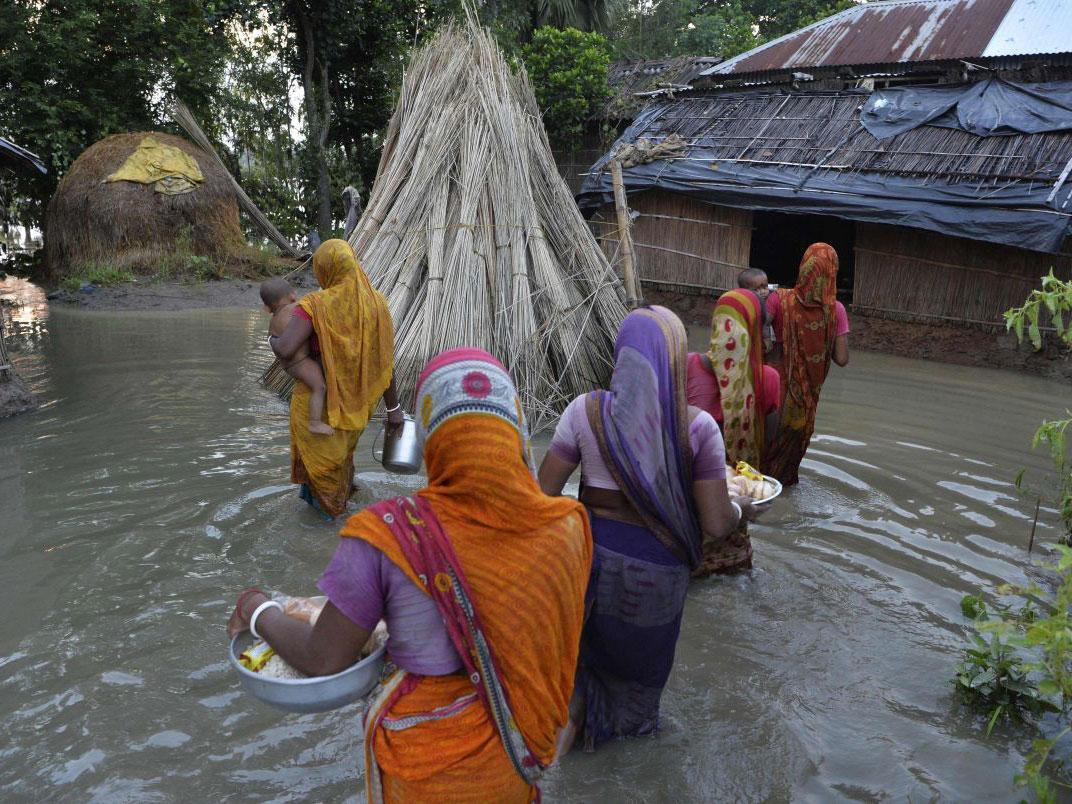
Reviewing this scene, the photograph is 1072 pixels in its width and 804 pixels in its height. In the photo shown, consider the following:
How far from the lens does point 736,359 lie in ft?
13.4

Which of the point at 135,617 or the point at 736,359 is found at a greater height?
the point at 736,359

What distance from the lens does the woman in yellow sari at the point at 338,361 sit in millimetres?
4105

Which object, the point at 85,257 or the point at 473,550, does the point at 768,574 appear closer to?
the point at 473,550

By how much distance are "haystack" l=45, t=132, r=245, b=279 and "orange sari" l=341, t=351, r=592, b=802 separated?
42.1 feet

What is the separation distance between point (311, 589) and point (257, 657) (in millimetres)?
2130

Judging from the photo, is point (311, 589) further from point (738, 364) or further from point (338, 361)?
point (738, 364)

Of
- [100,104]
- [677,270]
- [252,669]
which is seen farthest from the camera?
[100,104]

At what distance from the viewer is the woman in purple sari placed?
2.28m

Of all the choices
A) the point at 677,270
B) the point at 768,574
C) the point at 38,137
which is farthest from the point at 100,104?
the point at 768,574

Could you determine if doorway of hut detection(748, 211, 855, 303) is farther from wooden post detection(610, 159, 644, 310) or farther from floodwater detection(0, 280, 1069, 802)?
wooden post detection(610, 159, 644, 310)

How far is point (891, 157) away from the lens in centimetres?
935

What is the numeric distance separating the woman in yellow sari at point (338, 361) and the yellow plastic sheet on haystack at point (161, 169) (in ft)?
33.7

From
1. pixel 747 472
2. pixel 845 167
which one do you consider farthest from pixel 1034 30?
pixel 747 472

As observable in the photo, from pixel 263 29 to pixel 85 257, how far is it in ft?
19.3
